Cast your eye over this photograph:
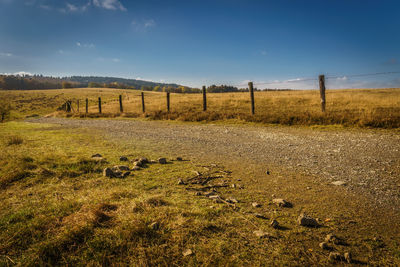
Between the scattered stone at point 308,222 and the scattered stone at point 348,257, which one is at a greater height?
the scattered stone at point 308,222

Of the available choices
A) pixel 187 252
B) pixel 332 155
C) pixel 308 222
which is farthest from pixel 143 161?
pixel 332 155

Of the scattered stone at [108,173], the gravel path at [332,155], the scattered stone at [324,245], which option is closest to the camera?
the scattered stone at [324,245]

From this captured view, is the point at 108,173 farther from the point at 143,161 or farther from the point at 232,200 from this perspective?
the point at 232,200

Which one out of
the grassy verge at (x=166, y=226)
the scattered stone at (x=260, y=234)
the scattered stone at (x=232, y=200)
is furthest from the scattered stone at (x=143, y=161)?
the scattered stone at (x=260, y=234)

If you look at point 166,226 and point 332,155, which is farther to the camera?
point 332,155

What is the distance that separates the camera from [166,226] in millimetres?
2248

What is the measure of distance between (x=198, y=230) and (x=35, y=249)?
5.16 feet

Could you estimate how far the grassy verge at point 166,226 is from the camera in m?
1.86

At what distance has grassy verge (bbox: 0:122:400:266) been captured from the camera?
6.12ft

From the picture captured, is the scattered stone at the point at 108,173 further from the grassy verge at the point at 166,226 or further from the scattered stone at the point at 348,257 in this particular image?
the scattered stone at the point at 348,257

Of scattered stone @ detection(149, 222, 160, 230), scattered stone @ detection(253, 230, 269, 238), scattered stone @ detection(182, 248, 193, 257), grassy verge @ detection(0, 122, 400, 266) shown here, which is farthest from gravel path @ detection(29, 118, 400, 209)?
scattered stone @ detection(149, 222, 160, 230)

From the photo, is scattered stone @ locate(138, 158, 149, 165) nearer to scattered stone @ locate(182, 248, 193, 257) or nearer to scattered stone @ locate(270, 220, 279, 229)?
scattered stone @ locate(182, 248, 193, 257)

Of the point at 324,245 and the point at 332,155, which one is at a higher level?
the point at 332,155

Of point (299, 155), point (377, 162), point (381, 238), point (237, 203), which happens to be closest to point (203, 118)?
point (299, 155)
